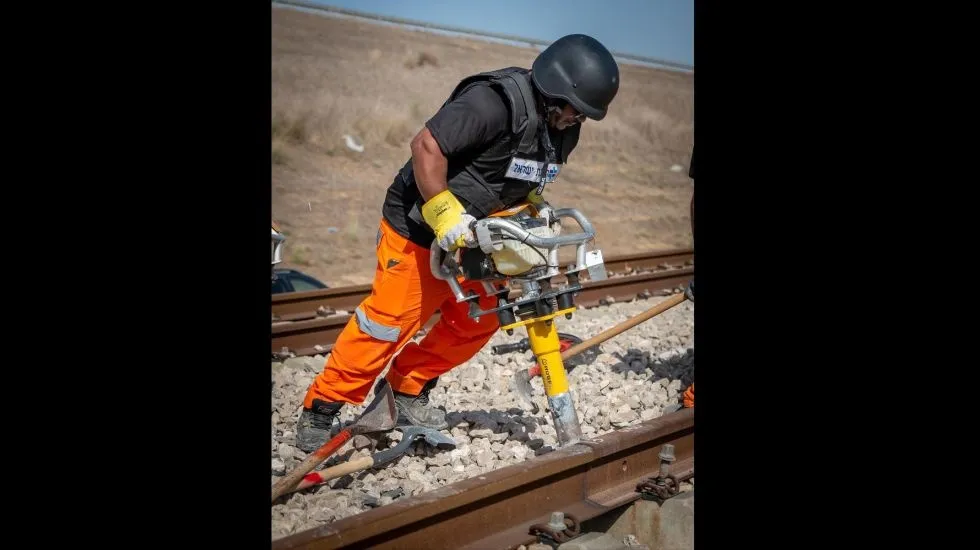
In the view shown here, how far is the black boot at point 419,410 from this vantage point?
4.82m

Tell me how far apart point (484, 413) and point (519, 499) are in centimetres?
168

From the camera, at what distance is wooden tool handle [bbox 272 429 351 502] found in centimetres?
393

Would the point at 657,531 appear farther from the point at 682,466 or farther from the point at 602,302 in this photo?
the point at 602,302

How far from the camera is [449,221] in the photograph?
3928mm

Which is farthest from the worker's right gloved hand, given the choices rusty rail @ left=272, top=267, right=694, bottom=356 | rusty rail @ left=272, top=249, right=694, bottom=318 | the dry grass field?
the dry grass field

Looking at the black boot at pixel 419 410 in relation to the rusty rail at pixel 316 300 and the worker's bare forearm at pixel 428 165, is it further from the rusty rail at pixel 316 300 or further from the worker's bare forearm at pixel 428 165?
the rusty rail at pixel 316 300

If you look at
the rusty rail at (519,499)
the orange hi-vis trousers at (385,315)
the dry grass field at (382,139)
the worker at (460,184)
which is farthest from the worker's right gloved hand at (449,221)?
the dry grass field at (382,139)

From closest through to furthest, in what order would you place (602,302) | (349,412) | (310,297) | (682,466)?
(682,466)
(349,412)
(310,297)
(602,302)

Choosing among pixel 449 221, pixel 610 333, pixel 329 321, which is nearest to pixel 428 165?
pixel 449 221

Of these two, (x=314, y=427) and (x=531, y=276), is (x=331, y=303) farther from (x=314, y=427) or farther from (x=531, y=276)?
(x=531, y=276)
